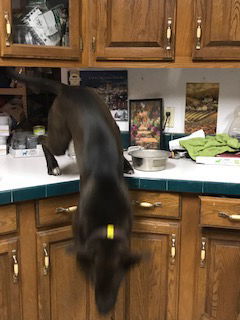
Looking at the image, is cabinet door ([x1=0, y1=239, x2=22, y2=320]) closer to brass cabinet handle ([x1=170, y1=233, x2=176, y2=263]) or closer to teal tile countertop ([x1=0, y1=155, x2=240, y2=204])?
teal tile countertop ([x1=0, y1=155, x2=240, y2=204])

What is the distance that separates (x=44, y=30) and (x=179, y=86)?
82 centimetres

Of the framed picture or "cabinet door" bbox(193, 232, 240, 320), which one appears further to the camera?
the framed picture

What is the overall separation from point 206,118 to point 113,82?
0.58 m

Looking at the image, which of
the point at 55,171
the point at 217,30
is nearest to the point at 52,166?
the point at 55,171

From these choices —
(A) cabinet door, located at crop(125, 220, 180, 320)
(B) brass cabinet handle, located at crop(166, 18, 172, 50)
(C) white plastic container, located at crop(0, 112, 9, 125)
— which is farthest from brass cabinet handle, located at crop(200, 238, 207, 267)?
(C) white plastic container, located at crop(0, 112, 9, 125)

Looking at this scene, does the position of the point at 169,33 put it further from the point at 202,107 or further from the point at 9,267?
the point at 9,267

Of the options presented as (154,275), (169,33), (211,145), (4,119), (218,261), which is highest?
(169,33)

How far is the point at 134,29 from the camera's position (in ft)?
6.61

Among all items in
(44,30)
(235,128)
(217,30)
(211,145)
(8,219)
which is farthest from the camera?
(235,128)

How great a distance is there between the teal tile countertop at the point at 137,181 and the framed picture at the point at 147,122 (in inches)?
15.9

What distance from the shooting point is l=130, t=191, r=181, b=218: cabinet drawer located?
1881 millimetres

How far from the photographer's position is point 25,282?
1832 mm

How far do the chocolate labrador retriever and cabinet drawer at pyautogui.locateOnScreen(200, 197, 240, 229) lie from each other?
15.1 inches

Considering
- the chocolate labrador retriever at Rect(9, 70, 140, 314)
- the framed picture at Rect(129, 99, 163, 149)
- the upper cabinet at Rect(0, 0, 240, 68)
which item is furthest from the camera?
the framed picture at Rect(129, 99, 163, 149)
